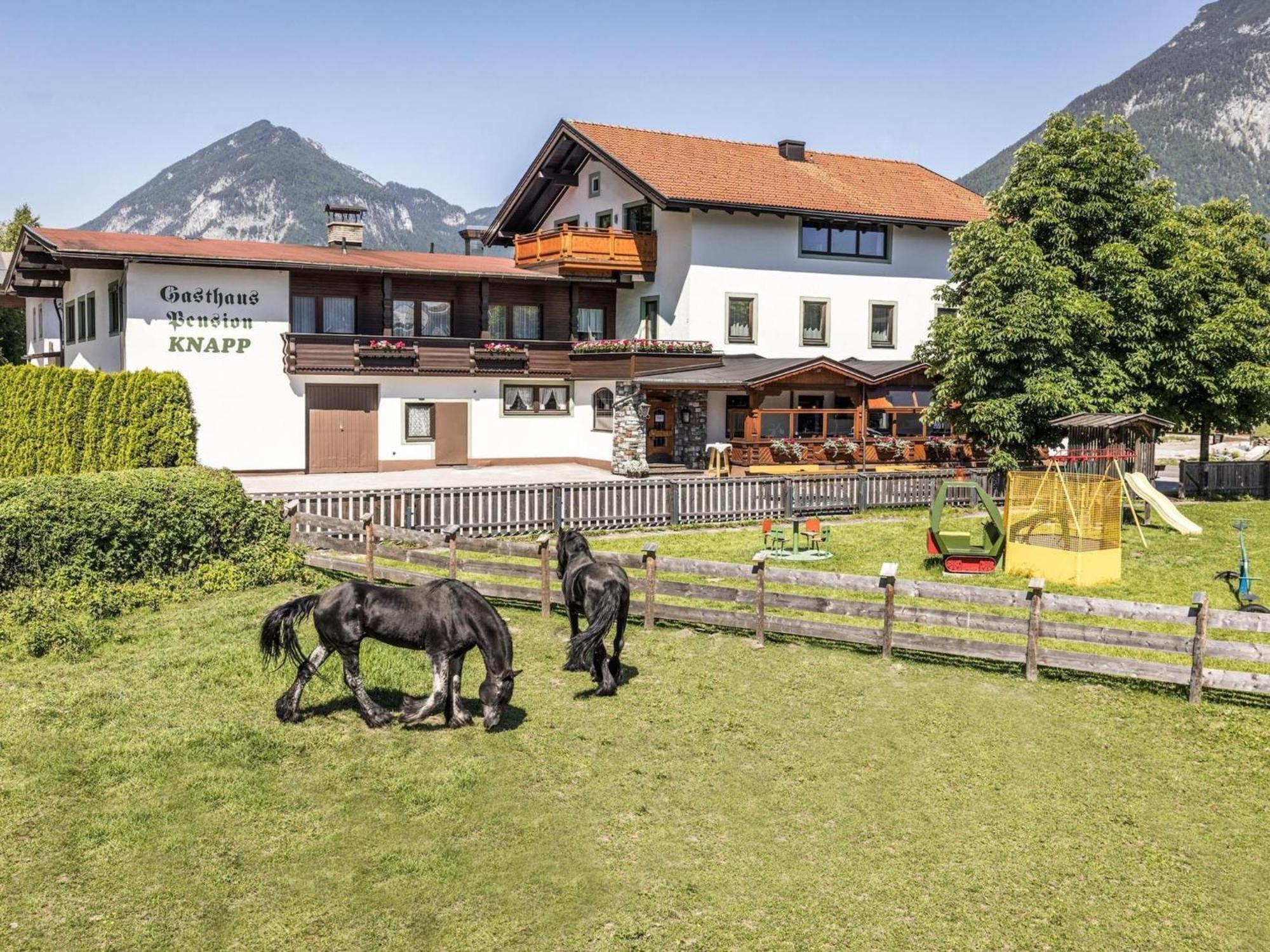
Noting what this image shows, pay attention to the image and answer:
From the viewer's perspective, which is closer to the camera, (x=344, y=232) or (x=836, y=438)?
(x=836, y=438)

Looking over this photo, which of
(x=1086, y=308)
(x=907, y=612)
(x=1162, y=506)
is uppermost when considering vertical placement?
(x=1086, y=308)

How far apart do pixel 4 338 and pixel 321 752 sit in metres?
60.4

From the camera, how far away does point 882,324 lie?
41.8 m

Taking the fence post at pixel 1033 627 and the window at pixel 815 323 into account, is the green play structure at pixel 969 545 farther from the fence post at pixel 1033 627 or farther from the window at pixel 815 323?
the window at pixel 815 323

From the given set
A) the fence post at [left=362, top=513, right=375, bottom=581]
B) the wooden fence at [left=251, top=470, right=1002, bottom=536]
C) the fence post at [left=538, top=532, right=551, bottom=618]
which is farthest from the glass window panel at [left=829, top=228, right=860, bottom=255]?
the fence post at [left=538, top=532, right=551, bottom=618]

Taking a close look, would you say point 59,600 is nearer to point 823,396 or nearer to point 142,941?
point 142,941

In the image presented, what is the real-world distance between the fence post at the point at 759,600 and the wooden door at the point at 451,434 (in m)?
24.4

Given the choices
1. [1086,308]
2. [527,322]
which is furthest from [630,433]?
[1086,308]

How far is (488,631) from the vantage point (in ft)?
34.7

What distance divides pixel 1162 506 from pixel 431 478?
20448 millimetres

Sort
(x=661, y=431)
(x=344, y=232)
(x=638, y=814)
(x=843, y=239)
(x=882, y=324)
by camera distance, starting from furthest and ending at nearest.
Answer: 1. (x=344, y=232)
2. (x=882, y=324)
3. (x=843, y=239)
4. (x=661, y=431)
5. (x=638, y=814)

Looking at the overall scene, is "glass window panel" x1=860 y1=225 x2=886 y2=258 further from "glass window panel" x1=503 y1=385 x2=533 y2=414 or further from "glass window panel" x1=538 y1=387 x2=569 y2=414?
"glass window panel" x1=503 y1=385 x2=533 y2=414

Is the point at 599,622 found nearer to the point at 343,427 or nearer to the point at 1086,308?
the point at 1086,308

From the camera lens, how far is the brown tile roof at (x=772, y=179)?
3812 cm
